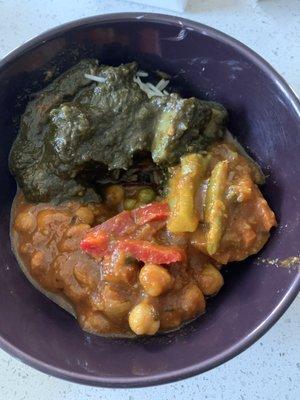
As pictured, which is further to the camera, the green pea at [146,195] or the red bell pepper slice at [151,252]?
the green pea at [146,195]

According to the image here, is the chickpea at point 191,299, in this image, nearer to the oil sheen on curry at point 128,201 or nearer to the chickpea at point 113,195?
the oil sheen on curry at point 128,201

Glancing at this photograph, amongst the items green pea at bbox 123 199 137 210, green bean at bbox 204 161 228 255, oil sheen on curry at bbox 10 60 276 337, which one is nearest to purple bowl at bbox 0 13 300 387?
oil sheen on curry at bbox 10 60 276 337

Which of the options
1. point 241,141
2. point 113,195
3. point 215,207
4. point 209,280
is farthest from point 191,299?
point 241,141

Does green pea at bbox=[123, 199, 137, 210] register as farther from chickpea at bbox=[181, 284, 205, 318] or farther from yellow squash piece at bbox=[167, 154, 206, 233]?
chickpea at bbox=[181, 284, 205, 318]

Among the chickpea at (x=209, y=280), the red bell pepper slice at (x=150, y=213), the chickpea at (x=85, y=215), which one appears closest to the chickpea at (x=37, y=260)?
the chickpea at (x=85, y=215)

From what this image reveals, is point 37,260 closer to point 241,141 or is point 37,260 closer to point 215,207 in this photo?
point 215,207

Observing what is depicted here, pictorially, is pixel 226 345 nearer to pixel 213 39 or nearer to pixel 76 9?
pixel 213 39
